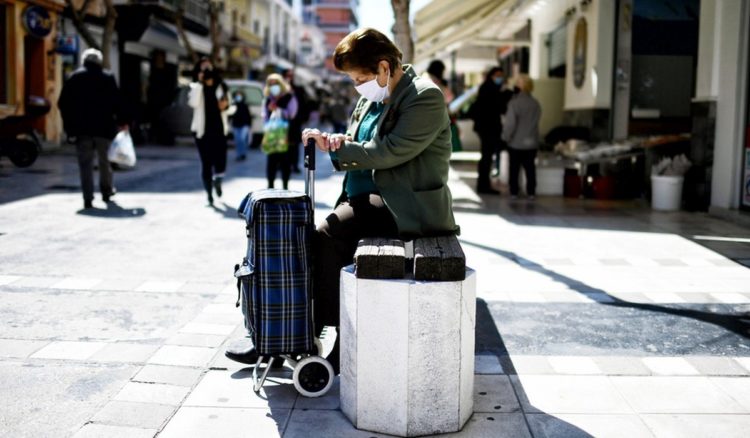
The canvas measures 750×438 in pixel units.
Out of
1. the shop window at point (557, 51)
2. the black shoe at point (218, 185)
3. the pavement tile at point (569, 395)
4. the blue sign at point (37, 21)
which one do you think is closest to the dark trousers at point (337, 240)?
the pavement tile at point (569, 395)

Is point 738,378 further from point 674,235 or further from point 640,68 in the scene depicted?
point 640,68

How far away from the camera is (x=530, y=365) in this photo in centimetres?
446

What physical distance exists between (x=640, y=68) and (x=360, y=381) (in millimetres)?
12381

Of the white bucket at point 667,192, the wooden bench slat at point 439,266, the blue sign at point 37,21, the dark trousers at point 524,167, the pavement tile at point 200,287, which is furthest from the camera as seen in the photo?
the blue sign at point 37,21

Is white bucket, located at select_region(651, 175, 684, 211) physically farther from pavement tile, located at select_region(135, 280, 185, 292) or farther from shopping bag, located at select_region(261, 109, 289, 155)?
pavement tile, located at select_region(135, 280, 185, 292)

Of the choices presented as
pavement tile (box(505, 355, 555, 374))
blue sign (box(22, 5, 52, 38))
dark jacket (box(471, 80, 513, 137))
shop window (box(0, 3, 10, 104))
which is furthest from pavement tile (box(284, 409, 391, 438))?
blue sign (box(22, 5, 52, 38))

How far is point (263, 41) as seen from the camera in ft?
178

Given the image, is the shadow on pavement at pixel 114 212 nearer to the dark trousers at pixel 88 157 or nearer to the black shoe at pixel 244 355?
the dark trousers at pixel 88 157

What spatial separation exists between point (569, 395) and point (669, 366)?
→ 0.77 meters

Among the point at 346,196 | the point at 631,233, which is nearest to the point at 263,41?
the point at 631,233

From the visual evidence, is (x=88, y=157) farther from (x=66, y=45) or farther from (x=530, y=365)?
(x=66, y=45)

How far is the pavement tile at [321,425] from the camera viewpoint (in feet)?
11.6

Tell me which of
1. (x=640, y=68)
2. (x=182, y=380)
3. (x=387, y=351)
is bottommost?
(x=182, y=380)

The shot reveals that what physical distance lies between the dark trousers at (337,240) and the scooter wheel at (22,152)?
12666 mm
